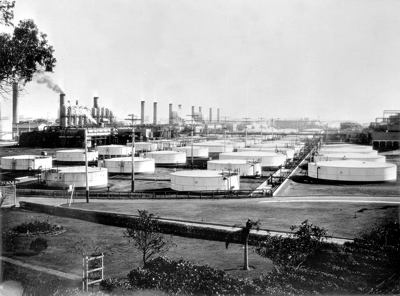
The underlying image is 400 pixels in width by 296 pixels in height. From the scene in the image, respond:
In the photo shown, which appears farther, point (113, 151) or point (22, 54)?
point (113, 151)

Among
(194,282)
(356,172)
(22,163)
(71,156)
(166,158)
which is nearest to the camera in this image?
(194,282)

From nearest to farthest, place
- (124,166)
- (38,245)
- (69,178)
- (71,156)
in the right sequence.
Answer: (38,245) < (69,178) < (124,166) < (71,156)

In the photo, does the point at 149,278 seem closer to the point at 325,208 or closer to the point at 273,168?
the point at 325,208

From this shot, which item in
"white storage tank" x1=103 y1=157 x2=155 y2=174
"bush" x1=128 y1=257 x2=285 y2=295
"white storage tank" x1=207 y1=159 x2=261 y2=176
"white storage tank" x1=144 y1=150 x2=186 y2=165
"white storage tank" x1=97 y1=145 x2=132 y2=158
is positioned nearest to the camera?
"bush" x1=128 y1=257 x2=285 y2=295

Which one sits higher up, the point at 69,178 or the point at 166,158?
the point at 166,158

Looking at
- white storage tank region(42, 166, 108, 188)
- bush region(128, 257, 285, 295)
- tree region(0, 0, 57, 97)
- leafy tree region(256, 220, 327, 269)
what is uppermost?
tree region(0, 0, 57, 97)

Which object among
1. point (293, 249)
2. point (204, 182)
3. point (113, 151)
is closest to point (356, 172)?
point (204, 182)

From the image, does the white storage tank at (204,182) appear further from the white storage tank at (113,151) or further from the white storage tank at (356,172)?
the white storage tank at (113,151)

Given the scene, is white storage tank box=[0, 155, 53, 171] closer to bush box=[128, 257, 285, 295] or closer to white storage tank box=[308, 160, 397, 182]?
white storage tank box=[308, 160, 397, 182]

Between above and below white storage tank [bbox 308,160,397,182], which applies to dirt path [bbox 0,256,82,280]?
below

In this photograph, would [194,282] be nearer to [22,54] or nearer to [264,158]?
[22,54]

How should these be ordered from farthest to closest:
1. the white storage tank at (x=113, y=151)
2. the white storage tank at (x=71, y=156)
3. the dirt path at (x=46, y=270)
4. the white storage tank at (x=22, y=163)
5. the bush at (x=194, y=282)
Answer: the white storage tank at (x=113, y=151), the white storage tank at (x=71, y=156), the white storage tank at (x=22, y=163), the dirt path at (x=46, y=270), the bush at (x=194, y=282)

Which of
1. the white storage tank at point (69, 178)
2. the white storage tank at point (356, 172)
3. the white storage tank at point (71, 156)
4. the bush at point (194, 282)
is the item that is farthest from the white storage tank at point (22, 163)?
A: the bush at point (194, 282)

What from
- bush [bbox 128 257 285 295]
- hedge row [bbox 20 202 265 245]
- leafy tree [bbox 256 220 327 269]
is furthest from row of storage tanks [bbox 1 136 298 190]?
bush [bbox 128 257 285 295]
